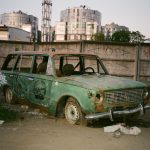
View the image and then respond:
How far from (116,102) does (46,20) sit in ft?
254

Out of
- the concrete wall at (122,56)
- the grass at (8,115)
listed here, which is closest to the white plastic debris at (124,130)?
the grass at (8,115)

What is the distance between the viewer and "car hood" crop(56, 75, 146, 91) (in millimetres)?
6348

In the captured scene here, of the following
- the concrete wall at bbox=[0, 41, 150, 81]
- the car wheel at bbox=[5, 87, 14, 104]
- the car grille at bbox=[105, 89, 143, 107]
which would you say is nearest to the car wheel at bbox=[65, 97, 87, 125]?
the car grille at bbox=[105, 89, 143, 107]

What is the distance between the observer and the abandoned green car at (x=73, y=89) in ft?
20.6

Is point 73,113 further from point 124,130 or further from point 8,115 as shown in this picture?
point 8,115

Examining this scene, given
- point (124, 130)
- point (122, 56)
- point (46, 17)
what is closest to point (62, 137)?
point (124, 130)

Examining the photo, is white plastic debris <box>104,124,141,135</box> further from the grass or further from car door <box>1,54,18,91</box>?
car door <box>1,54,18,91</box>

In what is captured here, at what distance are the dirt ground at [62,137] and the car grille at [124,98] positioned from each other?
2.02 ft

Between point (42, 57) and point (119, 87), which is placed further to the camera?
point (42, 57)

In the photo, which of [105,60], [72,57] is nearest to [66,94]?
[72,57]

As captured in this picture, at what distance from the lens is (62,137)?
19.1ft

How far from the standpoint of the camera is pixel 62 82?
22.7 ft

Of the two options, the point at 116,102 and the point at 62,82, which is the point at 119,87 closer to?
the point at 116,102

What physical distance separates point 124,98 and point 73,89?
1104mm
